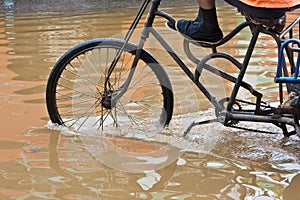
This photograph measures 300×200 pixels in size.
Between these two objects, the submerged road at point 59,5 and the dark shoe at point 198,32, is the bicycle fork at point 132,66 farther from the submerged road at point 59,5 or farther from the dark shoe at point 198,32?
the submerged road at point 59,5

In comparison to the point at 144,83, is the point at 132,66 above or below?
above

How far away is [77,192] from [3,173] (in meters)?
0.53

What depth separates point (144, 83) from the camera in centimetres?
420

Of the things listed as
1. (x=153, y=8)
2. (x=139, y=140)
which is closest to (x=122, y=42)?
(x=153, y=8)

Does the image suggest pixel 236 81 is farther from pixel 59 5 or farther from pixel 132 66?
pixel 59 5

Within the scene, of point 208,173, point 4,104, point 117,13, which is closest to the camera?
point 208,173

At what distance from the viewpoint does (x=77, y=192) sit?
3172mm

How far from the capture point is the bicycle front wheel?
3953mm

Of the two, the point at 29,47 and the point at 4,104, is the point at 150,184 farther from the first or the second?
the point at 29,47

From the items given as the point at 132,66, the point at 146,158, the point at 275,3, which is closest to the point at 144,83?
the point at 132,66

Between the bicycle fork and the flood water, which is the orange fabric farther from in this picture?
the flood water

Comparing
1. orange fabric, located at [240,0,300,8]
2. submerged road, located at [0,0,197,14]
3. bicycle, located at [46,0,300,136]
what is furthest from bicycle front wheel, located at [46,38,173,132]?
submerged road, located at [0,0,197,14]

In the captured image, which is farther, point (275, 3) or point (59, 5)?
point (59, 5)

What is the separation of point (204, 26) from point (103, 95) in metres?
0.85
